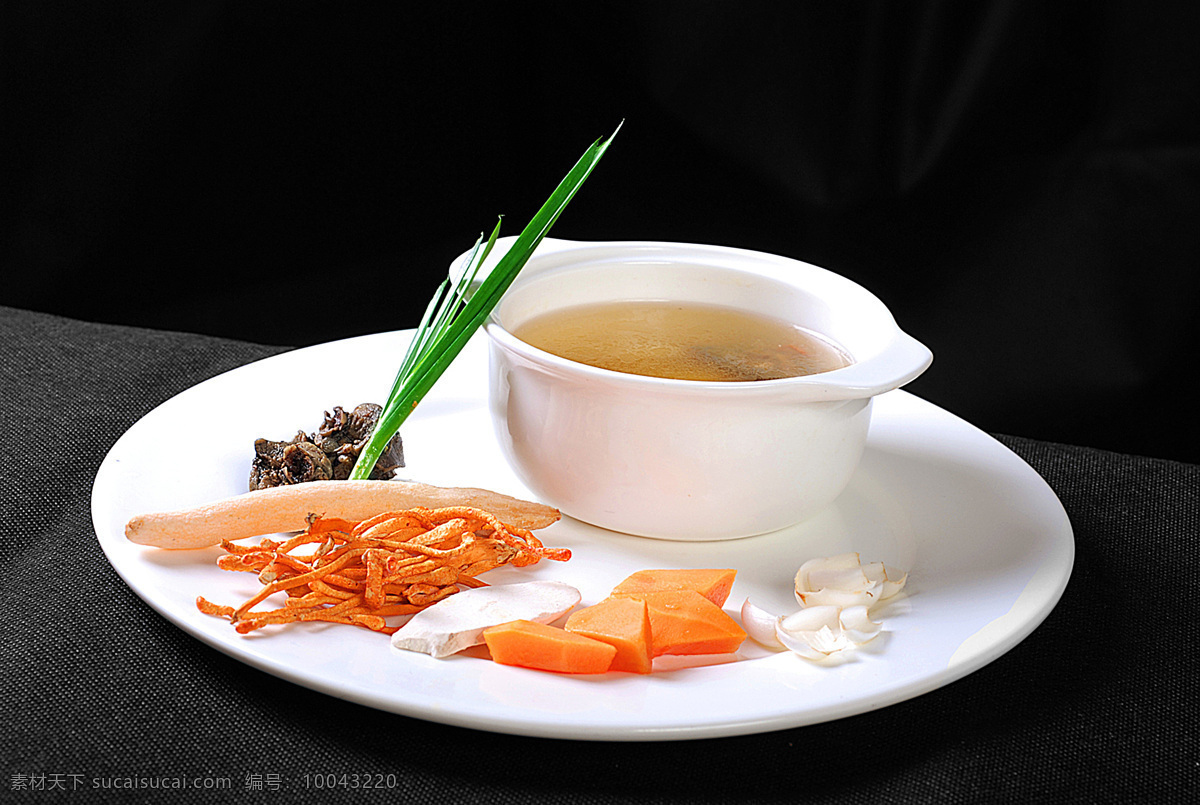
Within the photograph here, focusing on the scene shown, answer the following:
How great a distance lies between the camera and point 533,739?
0.85m

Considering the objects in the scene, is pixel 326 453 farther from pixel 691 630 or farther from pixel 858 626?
pixel 858 626

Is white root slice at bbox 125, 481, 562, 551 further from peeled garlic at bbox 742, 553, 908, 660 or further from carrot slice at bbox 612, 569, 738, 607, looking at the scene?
peeled garlic at bbox 742, 553, 908, 660

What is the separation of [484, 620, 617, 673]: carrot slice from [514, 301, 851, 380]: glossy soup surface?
0.36m

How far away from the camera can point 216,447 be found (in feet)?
3.81

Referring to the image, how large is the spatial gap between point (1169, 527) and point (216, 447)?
40.1 inches

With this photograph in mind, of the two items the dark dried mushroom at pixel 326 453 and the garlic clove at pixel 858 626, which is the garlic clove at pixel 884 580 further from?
the dark dried mushroom at pixel 326 453

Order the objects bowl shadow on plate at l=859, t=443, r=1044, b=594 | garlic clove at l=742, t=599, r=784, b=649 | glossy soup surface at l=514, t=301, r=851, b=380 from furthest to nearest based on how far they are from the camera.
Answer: glossy soup surface at l=514, t=301, r=851, b=380 → bowl shadow on plate at l=859, t=443, r=1044, b=594 → garlic clove at l=742, t=599, r=784, b=649

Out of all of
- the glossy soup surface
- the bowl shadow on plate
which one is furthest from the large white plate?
the glossy soup surface

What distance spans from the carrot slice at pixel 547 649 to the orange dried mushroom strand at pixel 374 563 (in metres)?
0.10

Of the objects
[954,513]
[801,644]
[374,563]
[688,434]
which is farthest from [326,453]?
[954,513]

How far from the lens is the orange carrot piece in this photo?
85cm

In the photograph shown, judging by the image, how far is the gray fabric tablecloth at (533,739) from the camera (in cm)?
81

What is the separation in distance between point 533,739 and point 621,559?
9.3 inches

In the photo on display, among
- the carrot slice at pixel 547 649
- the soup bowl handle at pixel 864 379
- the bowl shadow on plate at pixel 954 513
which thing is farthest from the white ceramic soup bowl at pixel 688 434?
the carrot slice at pixel 547 649
